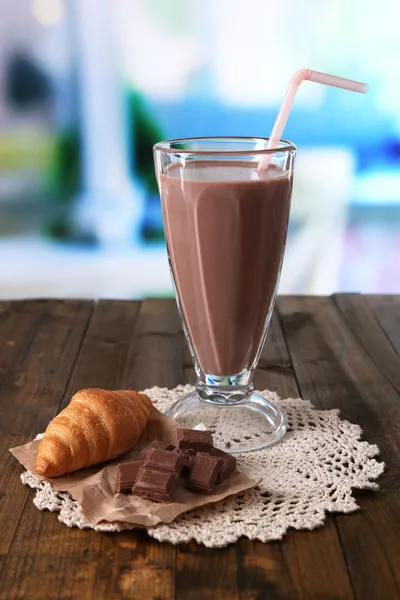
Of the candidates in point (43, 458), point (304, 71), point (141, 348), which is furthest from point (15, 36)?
point (43, 458)

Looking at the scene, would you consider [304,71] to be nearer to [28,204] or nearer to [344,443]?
[344,443]

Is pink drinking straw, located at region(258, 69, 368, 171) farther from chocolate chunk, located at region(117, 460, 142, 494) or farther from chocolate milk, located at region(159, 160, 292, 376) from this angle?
chocolate chunk, located at region(117, 460, 142, 494)

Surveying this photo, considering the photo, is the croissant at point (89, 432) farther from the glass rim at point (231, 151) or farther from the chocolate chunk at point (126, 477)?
the glass rim at point (231, 151)

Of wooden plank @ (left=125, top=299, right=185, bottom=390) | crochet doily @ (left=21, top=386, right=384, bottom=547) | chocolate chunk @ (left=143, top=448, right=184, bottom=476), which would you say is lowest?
wooden plank @ (left=125, top=299, right=185, bottom=390)

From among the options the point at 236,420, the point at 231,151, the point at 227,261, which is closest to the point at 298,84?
the point at 231,151

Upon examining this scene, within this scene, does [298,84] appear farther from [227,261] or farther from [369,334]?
[369,334]

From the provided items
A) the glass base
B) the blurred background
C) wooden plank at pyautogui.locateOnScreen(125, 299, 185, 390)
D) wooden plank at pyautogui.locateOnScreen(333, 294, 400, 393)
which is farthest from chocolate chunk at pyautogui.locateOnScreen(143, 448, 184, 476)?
the blurred background
